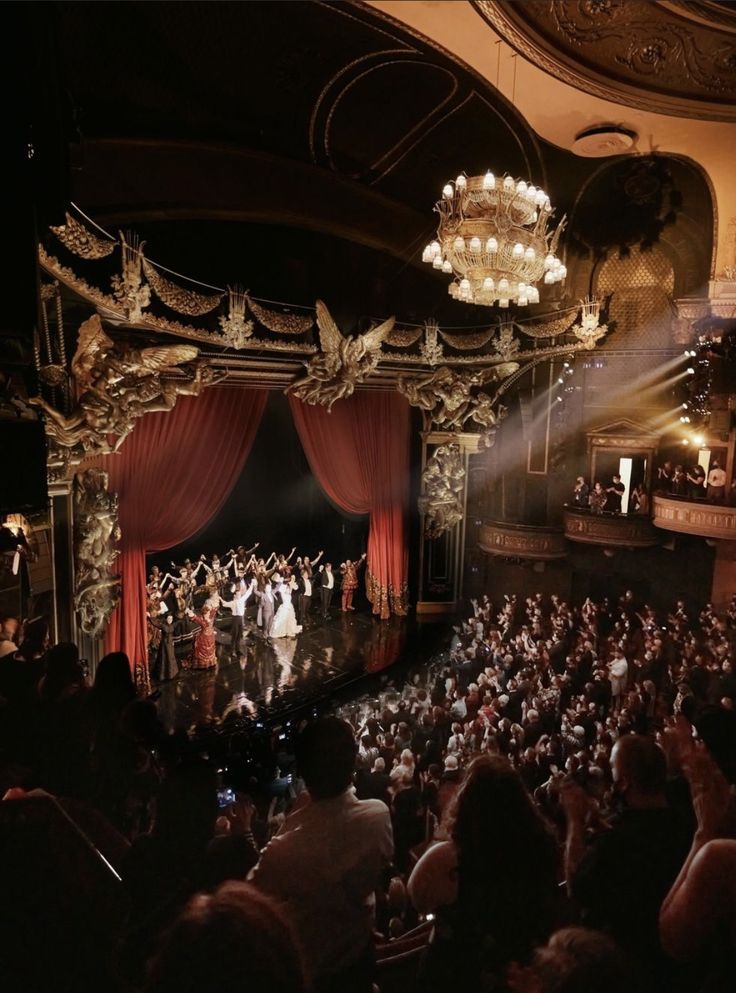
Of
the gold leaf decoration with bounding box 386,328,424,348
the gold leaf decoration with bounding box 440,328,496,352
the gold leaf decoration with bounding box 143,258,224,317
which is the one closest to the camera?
the gold leaf decoration with bounding box 143,258,224,317

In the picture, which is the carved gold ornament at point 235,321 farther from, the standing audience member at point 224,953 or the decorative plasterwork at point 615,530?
the decorative plasterwork at point 615,530

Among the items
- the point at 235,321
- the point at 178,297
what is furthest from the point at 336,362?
the point at 178,297

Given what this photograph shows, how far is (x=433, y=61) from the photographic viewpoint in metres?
5.23

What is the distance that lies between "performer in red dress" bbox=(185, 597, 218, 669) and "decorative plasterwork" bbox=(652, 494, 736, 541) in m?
6.95

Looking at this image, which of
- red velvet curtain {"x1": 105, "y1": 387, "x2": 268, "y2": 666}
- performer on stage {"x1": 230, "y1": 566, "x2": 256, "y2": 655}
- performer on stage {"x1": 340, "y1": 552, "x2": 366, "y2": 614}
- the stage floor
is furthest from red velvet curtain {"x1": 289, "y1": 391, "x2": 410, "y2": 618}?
performer on stage {"x1": 230, "y1": 566, "x2": 256, "y2": 655}

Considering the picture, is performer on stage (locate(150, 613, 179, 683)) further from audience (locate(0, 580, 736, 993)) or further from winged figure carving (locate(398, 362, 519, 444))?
winged figure carving (locate(398, 362, 519, 444))

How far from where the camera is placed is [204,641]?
891 cm

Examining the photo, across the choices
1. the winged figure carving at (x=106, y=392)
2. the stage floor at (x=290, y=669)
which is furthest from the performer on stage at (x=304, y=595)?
the winged figure carving at (x=106, y=392)

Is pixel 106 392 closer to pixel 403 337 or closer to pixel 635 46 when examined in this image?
A: pixel 403 337

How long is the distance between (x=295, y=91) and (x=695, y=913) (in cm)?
712

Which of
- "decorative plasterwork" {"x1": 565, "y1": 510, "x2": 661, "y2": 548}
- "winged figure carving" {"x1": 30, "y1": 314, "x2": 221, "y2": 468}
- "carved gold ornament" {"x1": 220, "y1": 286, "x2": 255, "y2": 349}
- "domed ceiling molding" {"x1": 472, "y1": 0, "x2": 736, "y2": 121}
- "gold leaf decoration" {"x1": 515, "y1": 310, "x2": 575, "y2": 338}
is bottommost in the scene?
"decorative plasterwork" {"x1": 565, "y1": 510, "x2": 661, "y2": 548}

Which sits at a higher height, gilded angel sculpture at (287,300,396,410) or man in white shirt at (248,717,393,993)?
gilded angel sculpture at (287,300,396,410)

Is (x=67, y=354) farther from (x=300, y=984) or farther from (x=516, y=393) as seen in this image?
(x=516, y=393)

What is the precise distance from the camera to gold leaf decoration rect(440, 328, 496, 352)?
31.3 feet
